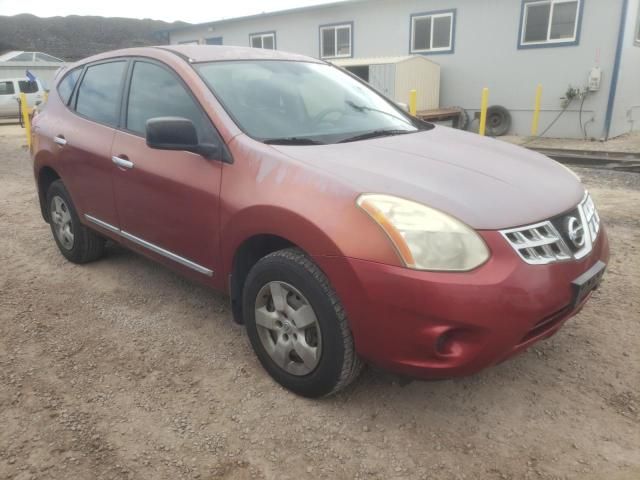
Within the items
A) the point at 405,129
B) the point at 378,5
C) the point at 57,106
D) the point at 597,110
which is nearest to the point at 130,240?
the point at 57,106

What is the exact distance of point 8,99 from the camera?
59.6 ft

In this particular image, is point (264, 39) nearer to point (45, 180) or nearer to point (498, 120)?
point (498, 120)

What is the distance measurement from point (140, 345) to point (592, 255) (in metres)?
2.44

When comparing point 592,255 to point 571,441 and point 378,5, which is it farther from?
point 378,5

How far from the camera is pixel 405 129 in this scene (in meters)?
3.11

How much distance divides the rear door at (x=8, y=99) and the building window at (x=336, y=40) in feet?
36.8

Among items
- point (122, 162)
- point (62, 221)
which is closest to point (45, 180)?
point (62, 221)

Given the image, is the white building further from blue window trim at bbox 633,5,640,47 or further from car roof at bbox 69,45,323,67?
car roof at bbox 69,45,323,67

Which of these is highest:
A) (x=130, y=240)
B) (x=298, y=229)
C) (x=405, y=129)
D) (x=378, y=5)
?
(x=378, y=5)

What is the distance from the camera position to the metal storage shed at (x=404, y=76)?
487 inches

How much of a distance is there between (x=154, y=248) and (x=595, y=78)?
11.2 meters

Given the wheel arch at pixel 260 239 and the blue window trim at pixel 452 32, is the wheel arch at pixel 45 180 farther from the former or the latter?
the blue window trim at pixel 452 32

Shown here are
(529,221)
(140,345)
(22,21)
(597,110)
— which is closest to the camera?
(529,221)

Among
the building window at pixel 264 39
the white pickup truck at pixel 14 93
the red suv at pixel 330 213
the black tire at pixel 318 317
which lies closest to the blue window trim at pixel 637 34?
the building window at pixel 264 39
